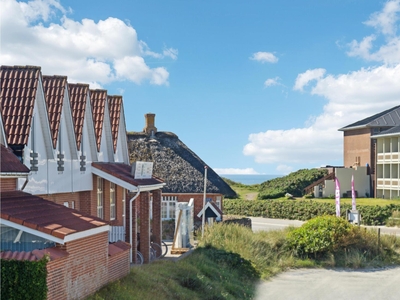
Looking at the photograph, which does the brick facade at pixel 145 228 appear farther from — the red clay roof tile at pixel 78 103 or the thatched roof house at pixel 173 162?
the thatched roof house at pixel 173 162

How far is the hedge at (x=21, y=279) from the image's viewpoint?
968cm

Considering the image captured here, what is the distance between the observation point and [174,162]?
3266 cm

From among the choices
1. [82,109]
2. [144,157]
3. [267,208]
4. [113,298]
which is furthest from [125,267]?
[267,208]

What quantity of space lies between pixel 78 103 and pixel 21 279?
414 inches

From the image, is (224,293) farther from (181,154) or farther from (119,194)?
(181,154)

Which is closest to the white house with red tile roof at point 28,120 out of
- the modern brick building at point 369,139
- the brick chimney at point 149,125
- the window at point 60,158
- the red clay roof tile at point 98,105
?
the window at point 60,158

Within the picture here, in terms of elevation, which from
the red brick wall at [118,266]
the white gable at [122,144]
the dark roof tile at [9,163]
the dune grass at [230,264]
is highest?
the white gable at [122,144]

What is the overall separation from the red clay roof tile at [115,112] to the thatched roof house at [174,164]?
8.66 metres

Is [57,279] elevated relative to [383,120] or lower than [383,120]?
lower

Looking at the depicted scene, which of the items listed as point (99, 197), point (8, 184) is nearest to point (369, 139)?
point (99, 197)

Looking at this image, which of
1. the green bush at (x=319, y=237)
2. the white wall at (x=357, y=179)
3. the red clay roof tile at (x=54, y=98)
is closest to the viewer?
the red clay roof tile at (x=54, y=98)

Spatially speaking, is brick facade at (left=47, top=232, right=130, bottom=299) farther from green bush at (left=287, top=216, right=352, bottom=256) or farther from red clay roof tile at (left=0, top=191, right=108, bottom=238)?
green bush at (left=287, top=216, right=352, bottom=256)

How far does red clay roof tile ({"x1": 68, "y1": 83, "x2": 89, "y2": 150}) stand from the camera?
18.8m

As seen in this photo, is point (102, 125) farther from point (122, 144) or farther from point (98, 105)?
point (122, 144)
